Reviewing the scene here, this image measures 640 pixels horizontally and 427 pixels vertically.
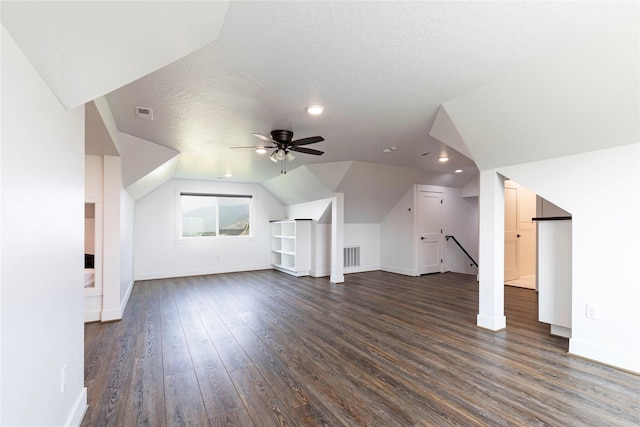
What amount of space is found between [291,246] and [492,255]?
4.69m

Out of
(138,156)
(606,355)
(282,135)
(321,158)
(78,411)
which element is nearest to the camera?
(78,411)

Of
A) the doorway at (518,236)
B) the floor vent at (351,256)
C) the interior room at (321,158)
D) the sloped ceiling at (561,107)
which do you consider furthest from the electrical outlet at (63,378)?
the doorway at (518,236)

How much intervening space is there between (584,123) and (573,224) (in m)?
0.96

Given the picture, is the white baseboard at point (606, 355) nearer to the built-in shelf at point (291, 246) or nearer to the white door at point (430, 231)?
the white door at point (430, 231)

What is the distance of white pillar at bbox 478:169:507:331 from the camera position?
344 cm

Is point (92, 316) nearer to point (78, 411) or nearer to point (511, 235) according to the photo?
point (78, 411)

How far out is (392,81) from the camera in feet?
7.93

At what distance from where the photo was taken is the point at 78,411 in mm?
1842

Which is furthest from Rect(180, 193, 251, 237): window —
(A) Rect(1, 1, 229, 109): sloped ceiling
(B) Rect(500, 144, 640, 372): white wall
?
(B) Rect(500, 144, 640, 372): white wall

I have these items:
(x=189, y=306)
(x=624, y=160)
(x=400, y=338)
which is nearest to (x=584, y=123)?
(x=624, y=160)

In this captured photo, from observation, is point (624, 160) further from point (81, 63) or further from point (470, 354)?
point (81, 63)

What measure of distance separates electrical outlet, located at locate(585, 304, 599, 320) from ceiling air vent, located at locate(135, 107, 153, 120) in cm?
462

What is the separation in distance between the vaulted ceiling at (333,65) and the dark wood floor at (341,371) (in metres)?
1.99

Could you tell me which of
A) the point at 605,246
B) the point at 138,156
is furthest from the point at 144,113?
the point at 605,246
